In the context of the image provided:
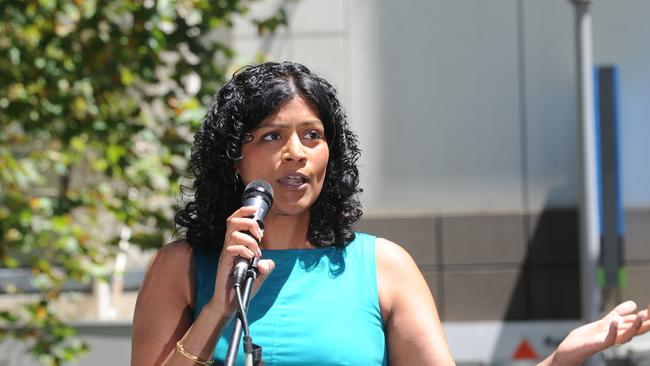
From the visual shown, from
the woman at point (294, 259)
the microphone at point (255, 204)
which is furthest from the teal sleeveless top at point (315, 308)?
the microphone at point (255, 204)

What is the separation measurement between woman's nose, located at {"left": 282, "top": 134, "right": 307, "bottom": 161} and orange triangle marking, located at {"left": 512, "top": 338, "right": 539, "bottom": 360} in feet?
24.4

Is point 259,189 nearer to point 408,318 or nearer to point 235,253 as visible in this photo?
point 235,253

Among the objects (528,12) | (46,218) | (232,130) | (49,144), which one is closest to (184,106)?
(46,218)

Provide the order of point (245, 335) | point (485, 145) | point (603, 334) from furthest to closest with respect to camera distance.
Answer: point (485, 145) → point (603, 334) → point (245, 335)

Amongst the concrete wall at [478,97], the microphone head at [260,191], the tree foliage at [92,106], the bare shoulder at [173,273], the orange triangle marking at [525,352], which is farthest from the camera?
the concrete wall at [478,97]

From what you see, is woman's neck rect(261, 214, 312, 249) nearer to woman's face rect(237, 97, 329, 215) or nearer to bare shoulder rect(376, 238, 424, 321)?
woman's face rect(237, 97, 329, 215)

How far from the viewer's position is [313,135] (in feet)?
8.87

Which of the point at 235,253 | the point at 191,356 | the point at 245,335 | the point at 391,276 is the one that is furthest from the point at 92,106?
the point at 245,335

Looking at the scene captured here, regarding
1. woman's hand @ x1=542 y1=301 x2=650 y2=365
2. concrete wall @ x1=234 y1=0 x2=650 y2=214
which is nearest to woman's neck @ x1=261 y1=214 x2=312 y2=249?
woman's hand @ x1=542 y1=301 x2=650 y2=365

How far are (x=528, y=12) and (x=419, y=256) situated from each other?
225 cm

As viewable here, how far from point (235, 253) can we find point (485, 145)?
7.81 m

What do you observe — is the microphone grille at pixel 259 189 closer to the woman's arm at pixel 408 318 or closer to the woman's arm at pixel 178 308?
the woman's arm at pixel 178 308

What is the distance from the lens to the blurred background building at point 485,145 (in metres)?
9.95

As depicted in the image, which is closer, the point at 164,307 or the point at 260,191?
the point at 260,191
